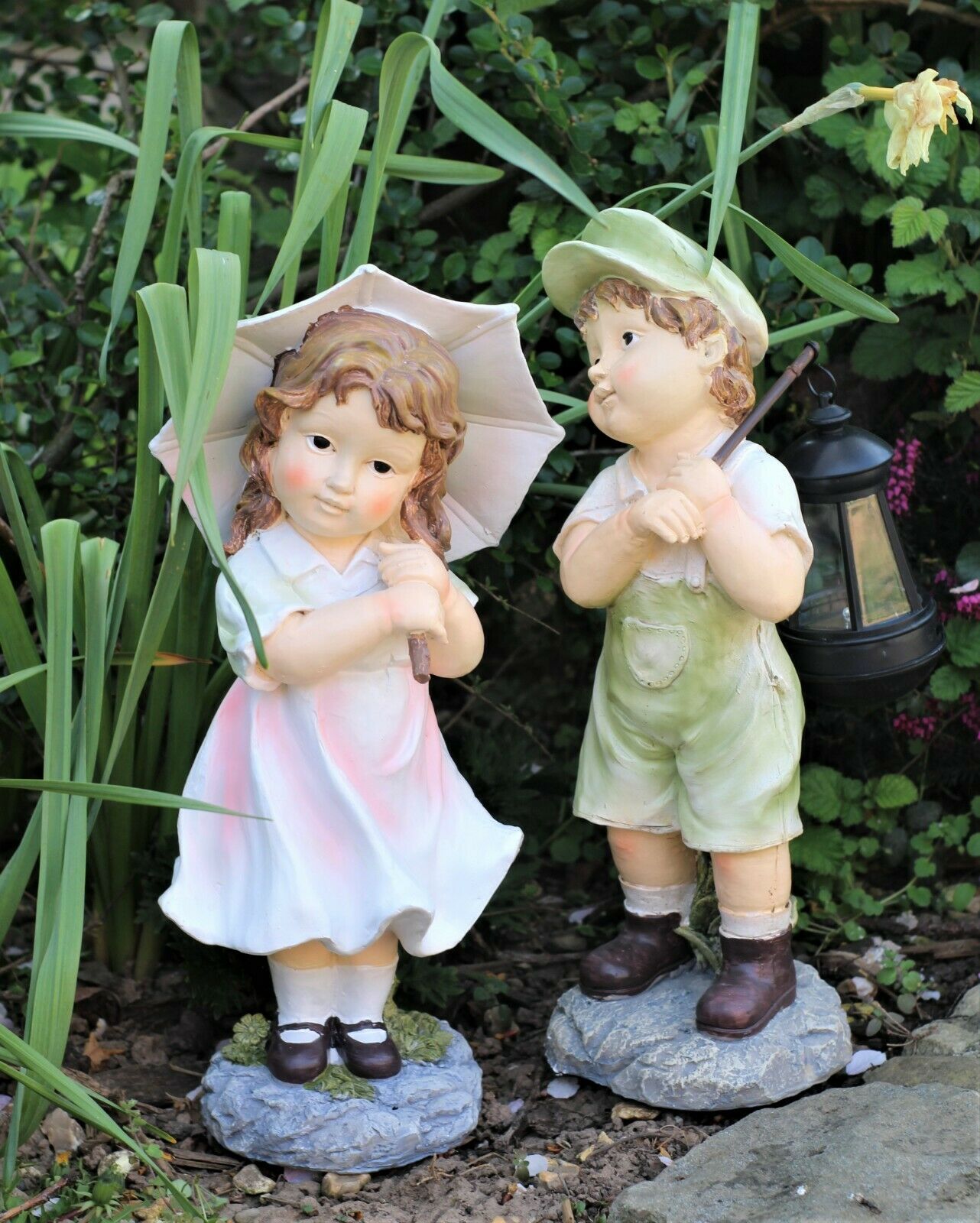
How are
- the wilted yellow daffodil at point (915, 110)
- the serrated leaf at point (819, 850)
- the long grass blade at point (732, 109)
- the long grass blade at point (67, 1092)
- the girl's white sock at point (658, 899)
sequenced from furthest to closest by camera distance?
the serrated leaf at point (819, 850)
the girl's white sock at point (658, 899)
the long grass blade at point (732, 109)
the wilted yellow daffodil at point (915, 110)
the long grass blade at point (67, 1092)

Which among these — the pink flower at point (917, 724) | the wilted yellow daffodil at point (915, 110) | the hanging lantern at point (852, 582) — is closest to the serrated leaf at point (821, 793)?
the pink flower at point (917, 724)

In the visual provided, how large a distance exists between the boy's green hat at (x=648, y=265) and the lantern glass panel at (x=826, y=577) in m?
0.30

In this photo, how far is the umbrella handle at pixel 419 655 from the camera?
2.00 meters

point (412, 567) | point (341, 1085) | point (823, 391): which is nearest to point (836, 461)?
point (823, 391)

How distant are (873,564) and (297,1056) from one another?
1.13 m

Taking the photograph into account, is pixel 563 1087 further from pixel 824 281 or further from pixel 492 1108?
pixel 824 281

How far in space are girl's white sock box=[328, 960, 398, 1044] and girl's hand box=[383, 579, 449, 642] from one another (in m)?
0.51

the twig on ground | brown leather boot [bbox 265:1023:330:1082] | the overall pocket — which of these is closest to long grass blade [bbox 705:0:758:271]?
the overall pocket

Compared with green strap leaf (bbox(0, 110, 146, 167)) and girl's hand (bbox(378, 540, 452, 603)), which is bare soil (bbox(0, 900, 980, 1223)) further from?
green strap leaf (bbox(0, 110, 146, 167))

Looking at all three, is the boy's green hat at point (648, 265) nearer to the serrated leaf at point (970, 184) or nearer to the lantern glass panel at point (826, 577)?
the lantern glass panel at point (826, 577)

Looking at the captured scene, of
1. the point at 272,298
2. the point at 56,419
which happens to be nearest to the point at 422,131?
the point at 272,298

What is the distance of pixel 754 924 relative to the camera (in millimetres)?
2252

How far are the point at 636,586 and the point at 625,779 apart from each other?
0.31 m

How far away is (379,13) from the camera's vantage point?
2.80 meters
